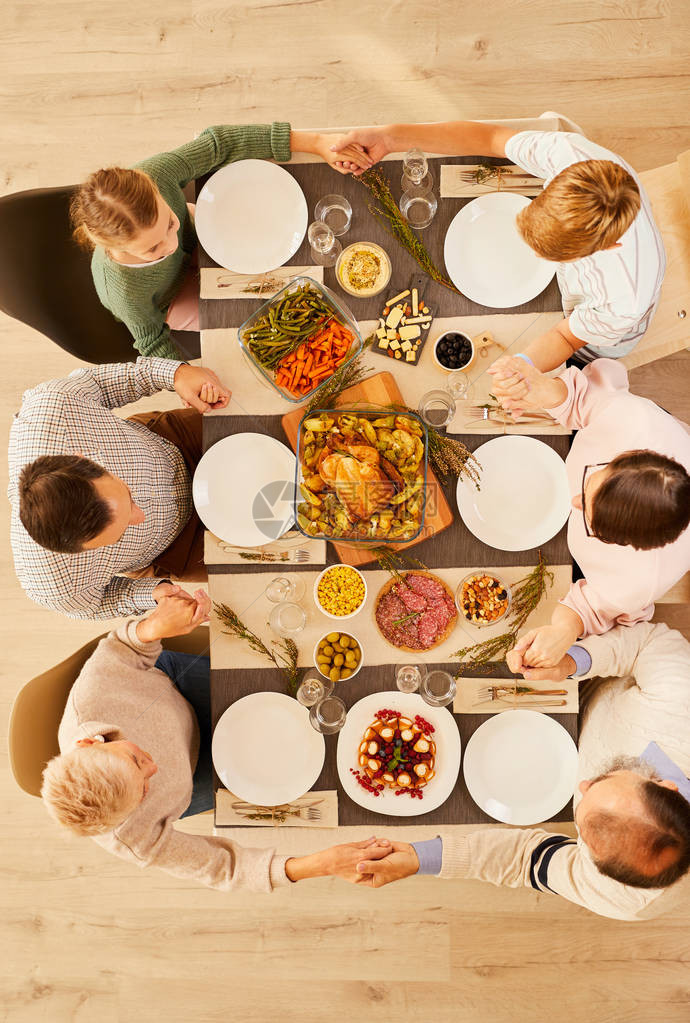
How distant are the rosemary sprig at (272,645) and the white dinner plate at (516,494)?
22.7 inches

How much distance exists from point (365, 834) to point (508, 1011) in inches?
54.2

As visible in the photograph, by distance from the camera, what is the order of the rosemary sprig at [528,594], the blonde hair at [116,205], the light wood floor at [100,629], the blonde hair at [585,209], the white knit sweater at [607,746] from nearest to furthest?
the blonde hair at [585,209], the blonde hair at [116,205], the white knit sweater at [607,746], the rosemary sprig at [528,594], the light wood floor at [100,629]

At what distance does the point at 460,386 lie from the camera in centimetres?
177

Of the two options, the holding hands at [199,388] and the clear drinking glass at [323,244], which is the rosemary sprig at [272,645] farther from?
the clear drinking glass at [323,244]

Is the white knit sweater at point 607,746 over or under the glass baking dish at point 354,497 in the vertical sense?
under

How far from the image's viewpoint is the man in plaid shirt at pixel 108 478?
5.35ft

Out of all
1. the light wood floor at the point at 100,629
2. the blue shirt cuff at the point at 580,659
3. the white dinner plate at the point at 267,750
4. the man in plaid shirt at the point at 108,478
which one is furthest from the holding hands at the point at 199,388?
the light wood floor at the point at 100,629

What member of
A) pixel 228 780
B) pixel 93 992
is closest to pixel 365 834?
pixel 228 780

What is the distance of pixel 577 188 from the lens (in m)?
1.44

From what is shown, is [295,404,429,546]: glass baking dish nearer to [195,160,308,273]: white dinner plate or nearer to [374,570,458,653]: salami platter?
[374,570,458,653]: salami platter

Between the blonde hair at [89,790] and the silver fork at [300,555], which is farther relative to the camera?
the silver fork at [300,555]

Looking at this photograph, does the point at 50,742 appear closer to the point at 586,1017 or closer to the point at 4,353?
the point at 4,353

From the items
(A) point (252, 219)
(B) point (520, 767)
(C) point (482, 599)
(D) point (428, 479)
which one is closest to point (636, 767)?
(B) point (520, 767)

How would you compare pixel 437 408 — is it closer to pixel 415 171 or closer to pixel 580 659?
pixel 415 171
